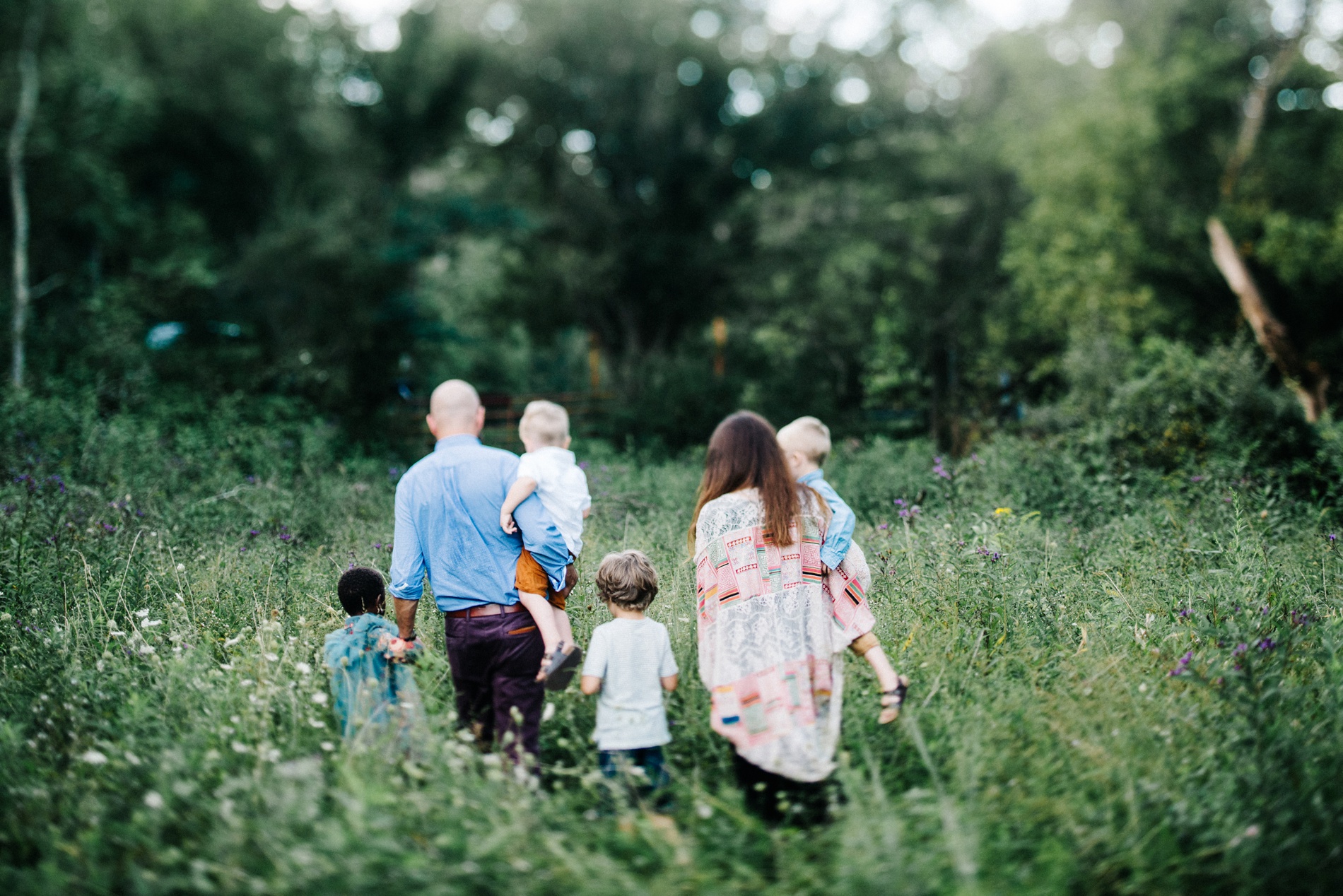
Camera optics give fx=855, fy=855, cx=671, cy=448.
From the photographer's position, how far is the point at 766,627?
322 centimetres

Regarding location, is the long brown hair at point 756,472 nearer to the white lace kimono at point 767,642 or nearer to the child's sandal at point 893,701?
the white lace kimono at point 767,642

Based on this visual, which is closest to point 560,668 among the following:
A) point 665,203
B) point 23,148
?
point 23,148

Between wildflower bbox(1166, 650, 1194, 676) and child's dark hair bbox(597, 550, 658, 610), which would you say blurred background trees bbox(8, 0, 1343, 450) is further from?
child's dark hair bbox(597, 550, 658, 610)

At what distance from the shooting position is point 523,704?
3436mm

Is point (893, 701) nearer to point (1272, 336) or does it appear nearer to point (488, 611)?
point (488, 611)

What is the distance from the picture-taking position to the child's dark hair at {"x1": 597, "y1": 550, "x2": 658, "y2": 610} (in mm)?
3330

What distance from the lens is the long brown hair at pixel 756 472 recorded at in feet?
10.7

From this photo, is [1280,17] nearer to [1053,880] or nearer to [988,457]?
[988,457]

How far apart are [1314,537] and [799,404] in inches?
299

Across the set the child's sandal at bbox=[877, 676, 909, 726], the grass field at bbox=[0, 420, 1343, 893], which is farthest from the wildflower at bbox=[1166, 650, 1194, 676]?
the child's sandal at bbox=[877, 676, 909, 726]

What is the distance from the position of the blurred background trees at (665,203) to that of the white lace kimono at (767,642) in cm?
829

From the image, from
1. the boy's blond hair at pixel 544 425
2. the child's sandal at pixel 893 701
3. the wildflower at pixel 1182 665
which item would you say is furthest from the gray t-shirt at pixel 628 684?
the wildflower at pixel 1182 665

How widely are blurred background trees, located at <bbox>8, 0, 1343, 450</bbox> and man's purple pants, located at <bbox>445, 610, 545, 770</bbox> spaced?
8685mm

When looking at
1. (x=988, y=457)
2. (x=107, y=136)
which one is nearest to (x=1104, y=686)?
(x=988, y=457)
